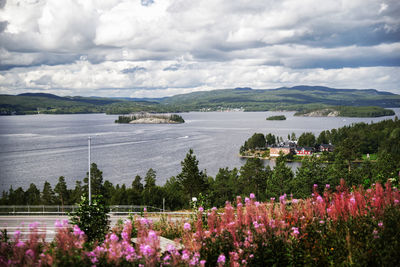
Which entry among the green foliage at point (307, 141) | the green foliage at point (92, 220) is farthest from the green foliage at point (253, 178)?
the green foliage at point (307, 141)

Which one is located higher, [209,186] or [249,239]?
[249,239]

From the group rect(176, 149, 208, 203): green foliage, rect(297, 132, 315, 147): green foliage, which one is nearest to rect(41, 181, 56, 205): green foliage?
rect(176, 149, 208, 203): green foliage

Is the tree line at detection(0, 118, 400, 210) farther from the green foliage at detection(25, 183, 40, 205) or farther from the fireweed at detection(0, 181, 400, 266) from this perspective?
the fireweed at detection(0, 181, 400, 266)

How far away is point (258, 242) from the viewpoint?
4617 millimetres

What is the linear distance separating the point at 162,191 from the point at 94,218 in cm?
2678

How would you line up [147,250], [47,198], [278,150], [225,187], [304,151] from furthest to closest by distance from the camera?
[304,151]
[278,150]
[225,187]
[47,198]
[147,250]

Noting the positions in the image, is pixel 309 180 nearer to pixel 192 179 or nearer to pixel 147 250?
pixel 192 179

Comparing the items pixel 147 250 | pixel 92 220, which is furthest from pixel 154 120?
pixel 147 250

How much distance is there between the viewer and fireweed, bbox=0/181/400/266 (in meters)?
3.77

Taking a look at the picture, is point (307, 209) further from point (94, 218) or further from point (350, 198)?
point (94, 218)

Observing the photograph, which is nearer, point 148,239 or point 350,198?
point 148,239

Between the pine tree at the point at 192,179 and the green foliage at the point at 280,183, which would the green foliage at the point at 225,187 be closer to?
the green foliage at the point at 280,183

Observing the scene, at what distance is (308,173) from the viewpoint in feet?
103

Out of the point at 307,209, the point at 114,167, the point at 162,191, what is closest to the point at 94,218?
the point at 307,209
